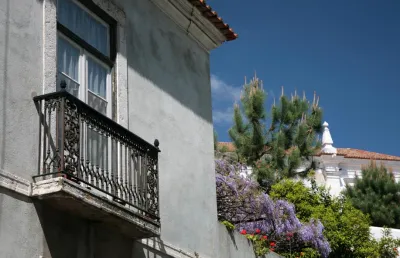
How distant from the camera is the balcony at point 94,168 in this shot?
8094mm

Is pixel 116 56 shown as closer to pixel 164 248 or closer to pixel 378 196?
pixel 164 248

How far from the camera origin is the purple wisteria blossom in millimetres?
15375

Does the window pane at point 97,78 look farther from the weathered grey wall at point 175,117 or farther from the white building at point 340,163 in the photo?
the white building at point 340,163

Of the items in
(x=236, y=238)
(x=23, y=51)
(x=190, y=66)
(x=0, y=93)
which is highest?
(x=190, y=66)

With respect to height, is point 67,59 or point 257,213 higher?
point 67,59

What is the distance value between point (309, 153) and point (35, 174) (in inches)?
694

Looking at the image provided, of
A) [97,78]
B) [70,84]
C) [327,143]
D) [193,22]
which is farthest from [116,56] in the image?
[327,143]

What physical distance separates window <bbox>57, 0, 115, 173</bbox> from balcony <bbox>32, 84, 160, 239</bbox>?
33 millimetres

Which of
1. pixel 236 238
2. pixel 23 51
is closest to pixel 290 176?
pixel 236 238

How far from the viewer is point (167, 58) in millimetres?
11766

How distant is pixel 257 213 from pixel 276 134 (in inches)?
360

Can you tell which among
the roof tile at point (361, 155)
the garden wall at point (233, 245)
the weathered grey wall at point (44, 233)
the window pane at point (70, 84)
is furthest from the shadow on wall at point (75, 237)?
the roof tile at point (361, 155)

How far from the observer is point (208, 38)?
1300 centimetres

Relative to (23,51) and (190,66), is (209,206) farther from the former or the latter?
(23,51)
